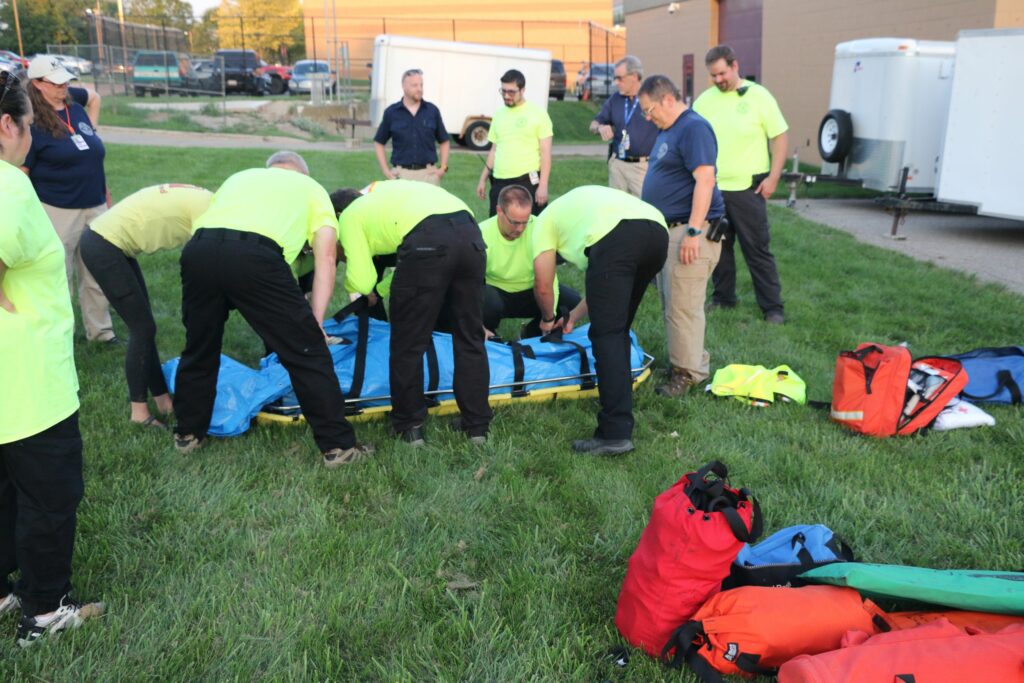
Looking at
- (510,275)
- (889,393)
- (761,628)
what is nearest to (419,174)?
(510,275)

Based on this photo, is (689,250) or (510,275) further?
(510,275)

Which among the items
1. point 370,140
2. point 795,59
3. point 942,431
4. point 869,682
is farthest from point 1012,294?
point 370,140

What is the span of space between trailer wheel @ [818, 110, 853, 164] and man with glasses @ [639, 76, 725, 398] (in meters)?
8.45

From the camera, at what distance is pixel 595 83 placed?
3278cm

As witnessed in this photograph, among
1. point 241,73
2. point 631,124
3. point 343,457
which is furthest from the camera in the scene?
point 241,73

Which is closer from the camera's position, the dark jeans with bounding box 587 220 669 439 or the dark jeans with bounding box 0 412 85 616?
→ the dark jeans with bounding box 0 412 85 616

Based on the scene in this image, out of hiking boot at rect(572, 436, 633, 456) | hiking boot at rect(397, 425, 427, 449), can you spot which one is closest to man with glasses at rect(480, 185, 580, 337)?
hiking boot at rect(397, 425, 427, 449)

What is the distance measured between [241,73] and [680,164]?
3476 centimetres

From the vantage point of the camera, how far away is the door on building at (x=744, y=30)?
20.6 metres

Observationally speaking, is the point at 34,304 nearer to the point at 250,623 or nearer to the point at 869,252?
the point at 250,623

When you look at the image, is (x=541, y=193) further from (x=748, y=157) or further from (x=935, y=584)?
(x=935, y=584)

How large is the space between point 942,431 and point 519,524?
255 cm

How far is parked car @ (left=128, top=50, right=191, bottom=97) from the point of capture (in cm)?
3141

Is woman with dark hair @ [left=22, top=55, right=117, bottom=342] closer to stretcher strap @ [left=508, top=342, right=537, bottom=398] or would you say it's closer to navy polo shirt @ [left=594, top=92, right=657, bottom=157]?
stretcher strap @ [left=508, top=342, right=537, bottom=398]
